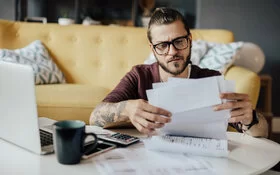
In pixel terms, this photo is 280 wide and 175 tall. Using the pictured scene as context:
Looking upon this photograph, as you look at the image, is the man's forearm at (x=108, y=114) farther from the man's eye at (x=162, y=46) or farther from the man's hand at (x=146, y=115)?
the man's eye at (x=162, y=46)

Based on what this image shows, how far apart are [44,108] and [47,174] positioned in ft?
4.65

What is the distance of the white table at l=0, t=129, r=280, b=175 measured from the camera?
0.91 metres

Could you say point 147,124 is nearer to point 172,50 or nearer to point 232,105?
point 232,105

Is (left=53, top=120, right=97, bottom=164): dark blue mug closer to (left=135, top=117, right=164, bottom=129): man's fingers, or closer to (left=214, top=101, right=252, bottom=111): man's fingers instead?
(left=135, top=117, right=164, bottom=129): man's fingers

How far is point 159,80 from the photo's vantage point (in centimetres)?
157

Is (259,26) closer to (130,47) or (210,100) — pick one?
(130,47)

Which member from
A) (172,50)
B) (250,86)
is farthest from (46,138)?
(250,86)

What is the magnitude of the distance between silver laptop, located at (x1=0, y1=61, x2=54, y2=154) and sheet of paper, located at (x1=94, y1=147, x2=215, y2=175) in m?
0.17

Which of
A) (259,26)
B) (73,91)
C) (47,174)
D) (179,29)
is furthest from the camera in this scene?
(259,26)

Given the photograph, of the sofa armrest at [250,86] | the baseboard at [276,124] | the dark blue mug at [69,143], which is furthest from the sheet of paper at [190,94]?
the baseboard at [276,124]

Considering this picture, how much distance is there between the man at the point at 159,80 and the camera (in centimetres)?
110

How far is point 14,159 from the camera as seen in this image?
3.21 feet

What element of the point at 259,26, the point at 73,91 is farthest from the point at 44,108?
the point at 259,26

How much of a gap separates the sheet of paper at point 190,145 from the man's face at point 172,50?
376mm
